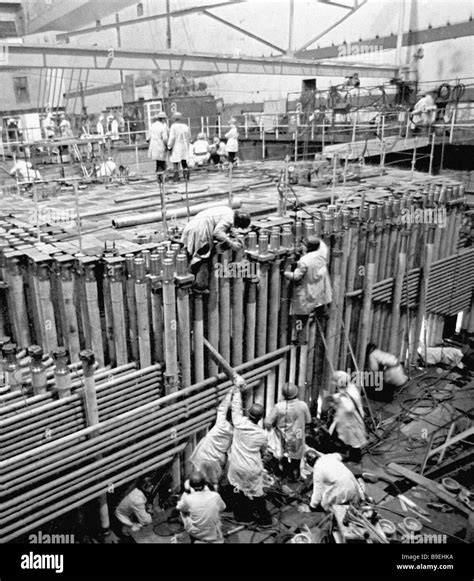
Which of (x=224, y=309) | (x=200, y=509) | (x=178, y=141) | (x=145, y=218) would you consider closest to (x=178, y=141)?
(x=178, y=141)

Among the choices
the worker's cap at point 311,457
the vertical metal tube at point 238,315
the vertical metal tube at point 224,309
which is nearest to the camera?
the vertical metal tube at point 224,309

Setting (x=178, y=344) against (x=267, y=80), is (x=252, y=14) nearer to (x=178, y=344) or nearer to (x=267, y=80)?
(x=267, y=80)

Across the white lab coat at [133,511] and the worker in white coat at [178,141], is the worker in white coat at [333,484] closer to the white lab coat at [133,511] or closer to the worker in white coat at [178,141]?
the white lab coat at [133,511]

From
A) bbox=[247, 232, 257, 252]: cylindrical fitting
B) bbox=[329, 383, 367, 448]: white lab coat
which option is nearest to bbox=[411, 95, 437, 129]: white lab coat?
bbox=[247, 232, 257, 252]: cylindrical fitting

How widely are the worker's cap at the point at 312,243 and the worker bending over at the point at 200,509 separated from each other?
13.3 ft

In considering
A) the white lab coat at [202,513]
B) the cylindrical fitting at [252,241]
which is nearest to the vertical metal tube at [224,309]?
the cylindrical fitting at [252,241]

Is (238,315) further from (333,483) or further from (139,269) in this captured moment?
(333,483)

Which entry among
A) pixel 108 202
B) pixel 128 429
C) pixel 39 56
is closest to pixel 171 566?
pixel 128 429

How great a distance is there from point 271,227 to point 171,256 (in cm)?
241

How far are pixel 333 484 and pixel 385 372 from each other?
413 centimetres

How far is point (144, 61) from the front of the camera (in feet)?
44.8

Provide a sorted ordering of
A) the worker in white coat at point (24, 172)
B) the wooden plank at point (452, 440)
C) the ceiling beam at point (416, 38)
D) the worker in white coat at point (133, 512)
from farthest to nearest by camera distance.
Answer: the ceiling beam at point (416, 38) → the worker in white coat at point (24, 172) → the wooden plank at point (452, 440) → the worker in white coat at point (133, 512)

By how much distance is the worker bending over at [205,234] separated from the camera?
6.71 m

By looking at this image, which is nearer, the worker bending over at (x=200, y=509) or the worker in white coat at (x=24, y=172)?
the worker bending over at (x=200, y=509)
